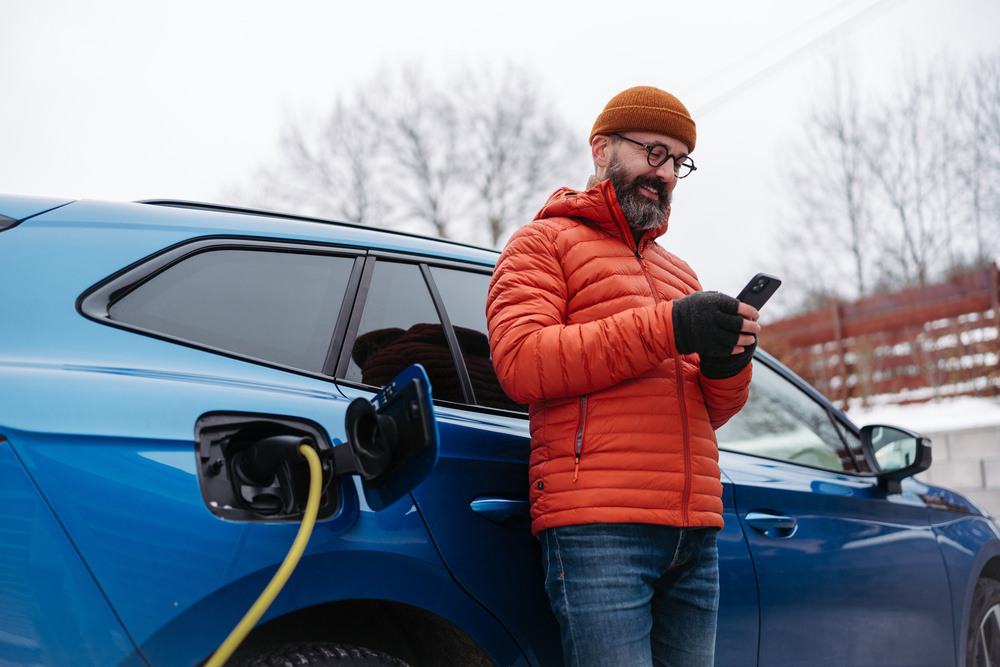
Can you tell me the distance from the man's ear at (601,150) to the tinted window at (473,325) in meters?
0.47

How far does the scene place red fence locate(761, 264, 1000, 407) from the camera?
8969 millimetres

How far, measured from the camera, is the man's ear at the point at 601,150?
1886 millimetres

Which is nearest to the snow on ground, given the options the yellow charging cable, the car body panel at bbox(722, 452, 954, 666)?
the car body panel at bbox(722, 452, 954, 666)

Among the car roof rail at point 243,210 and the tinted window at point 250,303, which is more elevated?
the car roof rail at point 243,210

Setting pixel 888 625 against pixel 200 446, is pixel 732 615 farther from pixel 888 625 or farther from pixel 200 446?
pixel 200 446

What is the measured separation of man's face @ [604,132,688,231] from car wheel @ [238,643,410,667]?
1085 mm

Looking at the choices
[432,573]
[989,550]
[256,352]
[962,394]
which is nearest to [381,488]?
[432,573]

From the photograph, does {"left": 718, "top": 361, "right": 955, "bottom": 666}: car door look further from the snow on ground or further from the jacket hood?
the snow on ground

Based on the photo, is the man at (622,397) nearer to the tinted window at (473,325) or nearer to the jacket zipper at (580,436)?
the jacket zipper at (580,436)

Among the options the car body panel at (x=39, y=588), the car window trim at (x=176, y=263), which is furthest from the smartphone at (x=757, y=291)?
the car body panel at (x=39, y=588)

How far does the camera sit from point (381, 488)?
134 cm

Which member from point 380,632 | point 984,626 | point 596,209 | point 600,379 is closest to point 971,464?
point 984,626

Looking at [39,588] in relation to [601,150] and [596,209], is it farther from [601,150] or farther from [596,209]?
[601,150]

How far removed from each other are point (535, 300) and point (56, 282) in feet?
2.95
